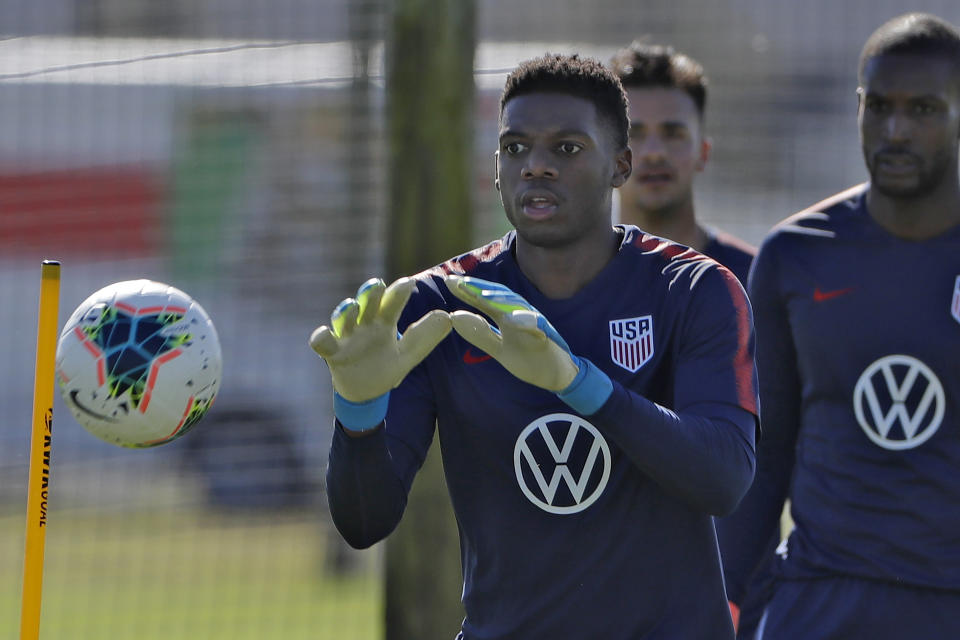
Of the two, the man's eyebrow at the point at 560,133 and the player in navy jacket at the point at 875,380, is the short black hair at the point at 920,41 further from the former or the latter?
the man's eyebrow at the point at 560,133

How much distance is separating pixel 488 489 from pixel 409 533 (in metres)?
2.36

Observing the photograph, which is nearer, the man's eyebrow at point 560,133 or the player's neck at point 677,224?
the man's eyebrow at point 560,133

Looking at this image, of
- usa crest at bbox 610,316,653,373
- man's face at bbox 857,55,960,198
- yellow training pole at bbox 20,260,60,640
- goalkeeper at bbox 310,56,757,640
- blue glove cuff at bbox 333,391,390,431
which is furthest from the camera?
man's face at bbox 857,55,960,198

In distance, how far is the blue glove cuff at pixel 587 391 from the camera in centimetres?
262

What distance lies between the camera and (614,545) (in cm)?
294

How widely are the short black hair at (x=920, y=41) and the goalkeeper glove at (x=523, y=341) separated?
1.83 metres

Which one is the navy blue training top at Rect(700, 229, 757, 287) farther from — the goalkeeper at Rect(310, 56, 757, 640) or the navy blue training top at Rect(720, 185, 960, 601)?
the goalkeeper at Rect(310, 56, 757, 640)

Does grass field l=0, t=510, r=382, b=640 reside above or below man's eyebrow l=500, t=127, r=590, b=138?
below

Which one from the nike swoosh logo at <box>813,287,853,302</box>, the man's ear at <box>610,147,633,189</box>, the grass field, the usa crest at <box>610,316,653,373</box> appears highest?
the man's ear at <box>610,147,633,189</box>

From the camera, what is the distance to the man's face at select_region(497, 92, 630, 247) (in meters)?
3.03

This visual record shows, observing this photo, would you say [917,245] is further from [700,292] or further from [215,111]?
[215,111]

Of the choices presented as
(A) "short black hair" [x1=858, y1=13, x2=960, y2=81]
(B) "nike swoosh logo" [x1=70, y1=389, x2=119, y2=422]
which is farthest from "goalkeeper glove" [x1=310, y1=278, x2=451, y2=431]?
(A) "short black hair" [x1=858, y1=13, x2=960, y2=81]

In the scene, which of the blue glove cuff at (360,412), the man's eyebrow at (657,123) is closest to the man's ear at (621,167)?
the blue glove cuff at (360,412)

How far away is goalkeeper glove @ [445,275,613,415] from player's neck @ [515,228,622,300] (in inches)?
21.9
